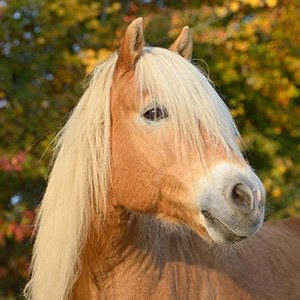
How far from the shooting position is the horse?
1.69 meters

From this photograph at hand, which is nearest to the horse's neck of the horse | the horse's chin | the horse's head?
the horse

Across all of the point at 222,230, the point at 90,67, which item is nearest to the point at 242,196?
the point at 222,230

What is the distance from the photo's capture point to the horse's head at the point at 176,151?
1.63 meters

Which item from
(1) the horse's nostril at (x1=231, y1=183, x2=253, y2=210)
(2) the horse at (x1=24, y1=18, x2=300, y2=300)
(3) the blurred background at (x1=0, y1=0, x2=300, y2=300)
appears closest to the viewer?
(1) the horse's nostril at (x1=231, y1=183, x2=253, y2=210)

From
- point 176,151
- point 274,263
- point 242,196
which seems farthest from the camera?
point 274,263

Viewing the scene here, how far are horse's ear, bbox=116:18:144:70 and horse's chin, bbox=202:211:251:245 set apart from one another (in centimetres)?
73

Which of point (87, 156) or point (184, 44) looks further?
point (184, 44)

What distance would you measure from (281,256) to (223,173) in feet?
3.88

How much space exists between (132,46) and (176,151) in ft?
1.64

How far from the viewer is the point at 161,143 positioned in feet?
5.89

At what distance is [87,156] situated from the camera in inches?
76.2

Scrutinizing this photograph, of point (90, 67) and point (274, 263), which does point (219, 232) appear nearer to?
point (274, 263)

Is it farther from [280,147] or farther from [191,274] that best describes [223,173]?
[280,147]

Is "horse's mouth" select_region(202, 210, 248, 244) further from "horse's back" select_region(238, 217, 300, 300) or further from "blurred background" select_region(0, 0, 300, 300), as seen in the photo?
"blurred background" select_region(0, 0, 300, 300)
